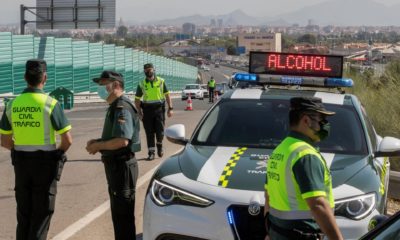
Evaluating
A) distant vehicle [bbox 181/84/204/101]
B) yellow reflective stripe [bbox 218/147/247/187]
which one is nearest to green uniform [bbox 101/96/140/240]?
yellow reflective stripe [bbox 218/147/247/187]

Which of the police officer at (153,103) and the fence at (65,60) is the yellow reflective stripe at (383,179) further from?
the fence at (65,60)

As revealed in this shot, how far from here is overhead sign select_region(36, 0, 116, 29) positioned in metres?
42.2

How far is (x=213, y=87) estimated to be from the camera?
→ 136ft

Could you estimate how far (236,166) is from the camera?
6.34m

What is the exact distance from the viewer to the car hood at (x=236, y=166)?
5973 millimetres

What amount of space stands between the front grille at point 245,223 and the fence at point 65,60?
34244 millimetres

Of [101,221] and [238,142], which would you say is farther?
[101,221]

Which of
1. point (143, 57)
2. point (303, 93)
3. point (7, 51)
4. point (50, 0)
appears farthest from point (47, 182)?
point (143, 57)

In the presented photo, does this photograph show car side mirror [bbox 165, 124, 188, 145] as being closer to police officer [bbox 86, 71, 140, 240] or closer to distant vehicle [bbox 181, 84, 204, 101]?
police officer [bbox 86, 71, 140, 240]

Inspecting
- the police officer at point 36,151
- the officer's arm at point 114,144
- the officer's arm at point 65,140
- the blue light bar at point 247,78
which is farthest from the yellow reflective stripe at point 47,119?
the blue light bar at point 247,78

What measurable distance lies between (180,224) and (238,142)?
1.68m

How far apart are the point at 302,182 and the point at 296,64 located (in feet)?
15.3

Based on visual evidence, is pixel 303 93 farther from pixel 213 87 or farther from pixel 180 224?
pixel 213 87

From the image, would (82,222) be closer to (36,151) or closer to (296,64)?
(36,151)
